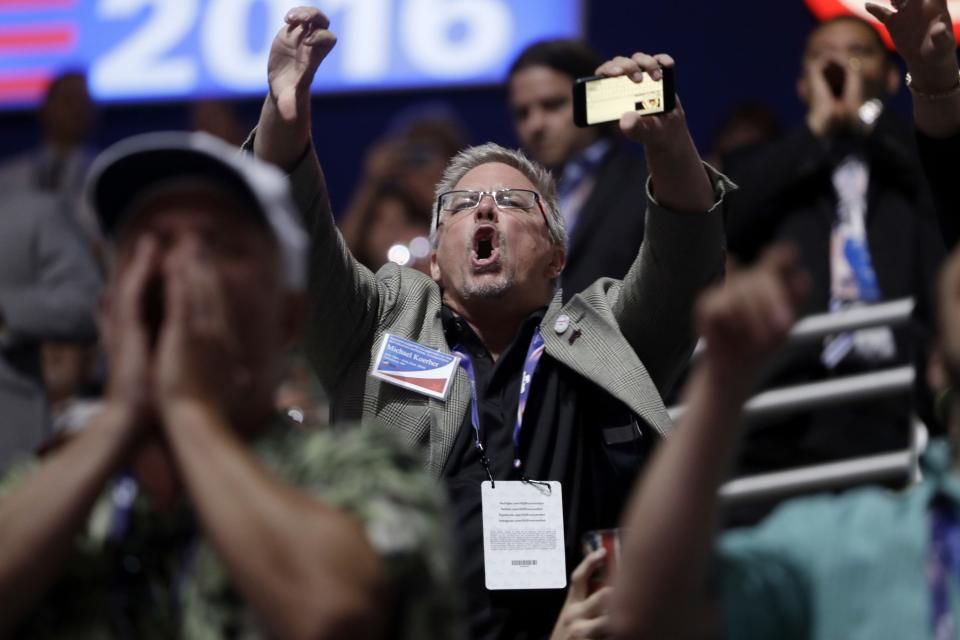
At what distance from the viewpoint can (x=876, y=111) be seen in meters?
4.51

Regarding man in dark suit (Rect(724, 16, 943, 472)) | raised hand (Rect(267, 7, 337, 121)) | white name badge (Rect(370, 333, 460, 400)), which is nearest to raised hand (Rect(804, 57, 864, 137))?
man in dark suit (Rect(724, 16, 943, 472))

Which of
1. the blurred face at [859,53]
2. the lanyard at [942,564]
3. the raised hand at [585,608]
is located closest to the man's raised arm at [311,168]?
the raised hand at [585,608]

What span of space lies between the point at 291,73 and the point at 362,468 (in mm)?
1543

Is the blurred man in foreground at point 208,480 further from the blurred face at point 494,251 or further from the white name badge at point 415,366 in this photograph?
the blurred face at point 494,251

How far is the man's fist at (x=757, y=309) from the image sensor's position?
1707mm

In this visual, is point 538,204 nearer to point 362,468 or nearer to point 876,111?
point 876,111

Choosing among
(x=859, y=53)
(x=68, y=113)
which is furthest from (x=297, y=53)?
(x=68, y=113)

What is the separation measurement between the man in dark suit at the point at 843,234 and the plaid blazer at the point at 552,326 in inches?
24.4

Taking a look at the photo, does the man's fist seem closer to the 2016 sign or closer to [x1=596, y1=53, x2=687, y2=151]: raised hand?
[x1=596, y1=53, x2=687, y2=151]: raised hand

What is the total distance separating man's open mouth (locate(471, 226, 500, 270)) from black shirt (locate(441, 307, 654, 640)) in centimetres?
21

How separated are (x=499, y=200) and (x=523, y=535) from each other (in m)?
0.87

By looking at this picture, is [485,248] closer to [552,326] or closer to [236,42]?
[552,326]

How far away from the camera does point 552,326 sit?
10.9 feet

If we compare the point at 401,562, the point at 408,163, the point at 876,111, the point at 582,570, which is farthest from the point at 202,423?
the point at 408,163
